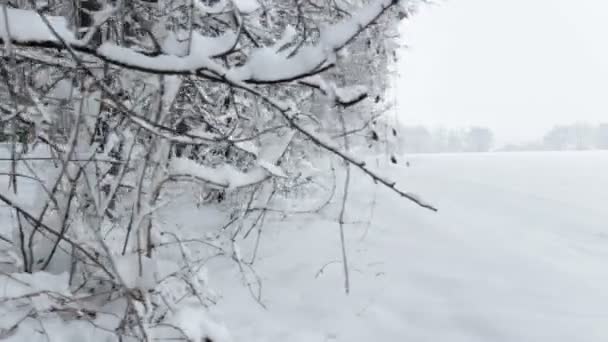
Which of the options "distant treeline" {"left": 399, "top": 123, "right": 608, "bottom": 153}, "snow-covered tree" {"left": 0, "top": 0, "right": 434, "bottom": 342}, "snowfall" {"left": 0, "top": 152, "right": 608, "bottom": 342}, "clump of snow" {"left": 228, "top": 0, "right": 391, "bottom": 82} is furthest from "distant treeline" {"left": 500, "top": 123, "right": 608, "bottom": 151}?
"clump of snow" {"left": 228, "top": 0, "right": 391, "bottom": 82}

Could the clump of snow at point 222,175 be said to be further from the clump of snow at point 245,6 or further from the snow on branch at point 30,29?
the snow on branch at point 30,29

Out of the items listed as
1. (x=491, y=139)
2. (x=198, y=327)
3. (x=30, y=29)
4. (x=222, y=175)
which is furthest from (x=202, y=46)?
(x=491, y=139)

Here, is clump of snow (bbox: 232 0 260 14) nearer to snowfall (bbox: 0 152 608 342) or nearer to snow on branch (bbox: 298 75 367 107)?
snow on branch (bbox: 298 75 367 107)

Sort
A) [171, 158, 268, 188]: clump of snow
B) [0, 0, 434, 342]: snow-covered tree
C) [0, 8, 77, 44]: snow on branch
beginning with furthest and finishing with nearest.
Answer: [171, 158, 268, 188]: clump of snow < [0, 0, 434, 342]: snow-covered tree < [0, 8, 77, 44]: snow on branch

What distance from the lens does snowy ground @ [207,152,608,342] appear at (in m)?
1.97

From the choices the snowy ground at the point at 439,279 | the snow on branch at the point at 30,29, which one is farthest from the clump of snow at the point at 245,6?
the snowy ground at the point at 439,279

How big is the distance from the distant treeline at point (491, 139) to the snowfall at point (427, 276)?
55068 mm

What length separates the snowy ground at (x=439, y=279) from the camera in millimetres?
1973

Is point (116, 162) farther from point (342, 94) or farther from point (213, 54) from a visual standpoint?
point (342, 94)

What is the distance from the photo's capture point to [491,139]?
67.9 metres

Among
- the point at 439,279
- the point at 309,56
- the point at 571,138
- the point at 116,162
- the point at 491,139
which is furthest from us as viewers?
the point at 491,139

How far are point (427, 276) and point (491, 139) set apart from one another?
7108cm

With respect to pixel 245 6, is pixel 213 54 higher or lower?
lower

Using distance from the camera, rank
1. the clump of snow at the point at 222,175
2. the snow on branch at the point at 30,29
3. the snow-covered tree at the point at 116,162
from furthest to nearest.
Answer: the clump of snow at the point at 222,175
the snow-covered tree at the point at 116,162
the snow on branch at the point at 30,29
